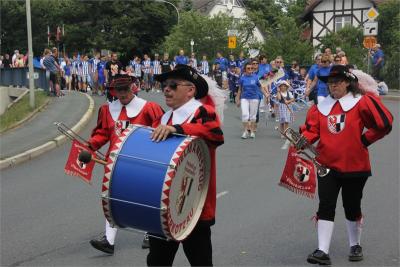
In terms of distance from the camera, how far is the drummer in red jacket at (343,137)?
5.43 m

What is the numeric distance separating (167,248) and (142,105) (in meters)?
1.82

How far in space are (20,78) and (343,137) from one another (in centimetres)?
2071

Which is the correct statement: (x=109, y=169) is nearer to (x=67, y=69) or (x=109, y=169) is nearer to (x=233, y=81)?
(x=233, y=81)

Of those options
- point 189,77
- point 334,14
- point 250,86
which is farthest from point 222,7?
point 189,77

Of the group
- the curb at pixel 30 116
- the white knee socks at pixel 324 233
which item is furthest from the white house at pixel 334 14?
the white knee socks at pixel 324 233

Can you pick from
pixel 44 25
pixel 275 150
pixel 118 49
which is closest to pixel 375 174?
pixel 275 150

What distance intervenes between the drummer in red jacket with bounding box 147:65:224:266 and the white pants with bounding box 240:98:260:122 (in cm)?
1021

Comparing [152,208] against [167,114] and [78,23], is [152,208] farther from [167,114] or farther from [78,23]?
[78,23]

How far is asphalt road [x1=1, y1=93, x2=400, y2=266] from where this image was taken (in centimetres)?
589

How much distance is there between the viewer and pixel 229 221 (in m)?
7.16

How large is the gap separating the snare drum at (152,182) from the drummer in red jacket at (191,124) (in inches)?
5.5

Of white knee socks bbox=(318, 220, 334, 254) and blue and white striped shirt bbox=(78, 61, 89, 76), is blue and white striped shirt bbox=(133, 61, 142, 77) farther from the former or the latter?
white knee socks bbox=(318, 220, 334, 254)

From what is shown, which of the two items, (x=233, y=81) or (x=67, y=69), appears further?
(x=67, y=69)

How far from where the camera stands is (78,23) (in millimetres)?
65062
